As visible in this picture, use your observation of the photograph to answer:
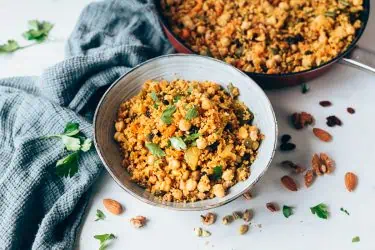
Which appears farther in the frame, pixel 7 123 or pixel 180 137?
pixel 7 123

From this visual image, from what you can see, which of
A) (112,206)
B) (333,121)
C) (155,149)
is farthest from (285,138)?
(112,206)

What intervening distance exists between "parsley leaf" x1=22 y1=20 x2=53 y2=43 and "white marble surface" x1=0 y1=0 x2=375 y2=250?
6 centimetres

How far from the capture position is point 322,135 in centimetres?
142

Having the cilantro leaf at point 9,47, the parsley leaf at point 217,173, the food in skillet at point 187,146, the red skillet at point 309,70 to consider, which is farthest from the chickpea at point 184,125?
→ the cilantro leaf at point 9,47

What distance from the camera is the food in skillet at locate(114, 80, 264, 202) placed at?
124 centimetres

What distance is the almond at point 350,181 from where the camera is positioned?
1.36m

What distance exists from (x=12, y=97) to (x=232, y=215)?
0.62 metres

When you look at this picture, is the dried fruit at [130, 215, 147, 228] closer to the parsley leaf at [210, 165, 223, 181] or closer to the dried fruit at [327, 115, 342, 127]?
the parsley leaf at [210, 165, 223, 181]

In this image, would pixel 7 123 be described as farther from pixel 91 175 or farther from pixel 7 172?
pixel 91 175

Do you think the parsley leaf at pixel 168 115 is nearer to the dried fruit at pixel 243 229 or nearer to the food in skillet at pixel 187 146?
the food in skillet at pixel 187 146

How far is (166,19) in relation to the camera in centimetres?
150

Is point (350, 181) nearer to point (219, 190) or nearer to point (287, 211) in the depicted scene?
point (287, 211)

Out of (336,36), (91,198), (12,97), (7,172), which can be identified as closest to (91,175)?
(91,198)

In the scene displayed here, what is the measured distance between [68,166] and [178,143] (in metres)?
0.28
